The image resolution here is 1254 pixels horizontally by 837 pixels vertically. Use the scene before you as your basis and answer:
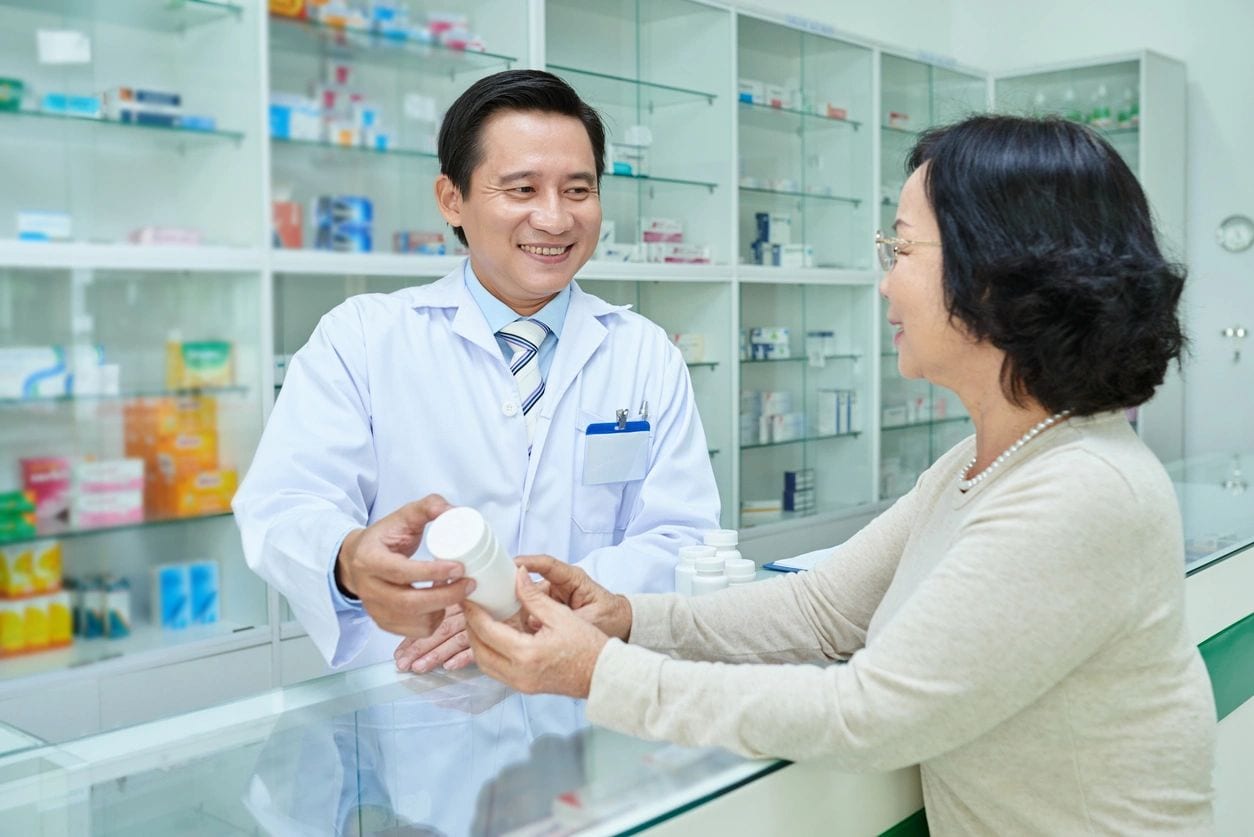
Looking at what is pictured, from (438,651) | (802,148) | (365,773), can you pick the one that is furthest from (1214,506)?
(802,148)

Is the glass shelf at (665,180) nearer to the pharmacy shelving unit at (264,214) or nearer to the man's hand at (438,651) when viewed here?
the pharmacy shelving unit at (264,214)

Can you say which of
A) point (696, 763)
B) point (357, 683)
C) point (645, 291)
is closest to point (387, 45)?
point (645, 291)

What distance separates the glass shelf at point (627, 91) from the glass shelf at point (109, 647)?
2.30 meters

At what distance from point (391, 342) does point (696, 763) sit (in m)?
1.12

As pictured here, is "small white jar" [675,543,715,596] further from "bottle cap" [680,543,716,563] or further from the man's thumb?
the man's thumb

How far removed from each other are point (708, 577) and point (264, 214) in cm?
220

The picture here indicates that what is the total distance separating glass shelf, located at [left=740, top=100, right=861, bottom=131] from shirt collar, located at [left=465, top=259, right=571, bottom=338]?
10.2ft

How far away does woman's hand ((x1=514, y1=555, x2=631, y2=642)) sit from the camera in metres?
1.42

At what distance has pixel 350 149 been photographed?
3.80 meters

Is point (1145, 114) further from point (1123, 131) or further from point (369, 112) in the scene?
point (369, 112)

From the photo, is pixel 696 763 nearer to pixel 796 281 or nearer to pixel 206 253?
pixel 206 253

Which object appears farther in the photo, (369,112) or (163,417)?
(369,112)

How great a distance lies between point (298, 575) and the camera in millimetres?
1622

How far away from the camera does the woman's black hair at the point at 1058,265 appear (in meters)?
1.15
